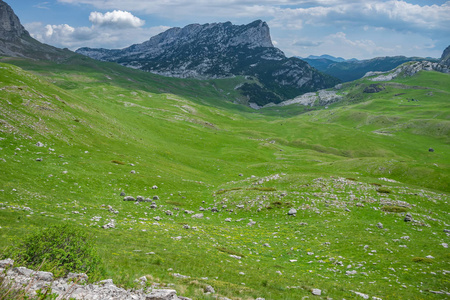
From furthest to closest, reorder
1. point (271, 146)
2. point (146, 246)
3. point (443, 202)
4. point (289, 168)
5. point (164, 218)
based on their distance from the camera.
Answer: point (271, 146)
point (289, 168)
point (443, 202)
point (164, 218)
point (146, 246)

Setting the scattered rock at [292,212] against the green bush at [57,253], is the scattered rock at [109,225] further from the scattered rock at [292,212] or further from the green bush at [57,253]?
the scattered rock at [292,212]

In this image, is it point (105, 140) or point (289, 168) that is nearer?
point (105, 140)

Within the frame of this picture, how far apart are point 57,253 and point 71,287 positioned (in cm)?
299

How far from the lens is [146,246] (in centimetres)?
2106

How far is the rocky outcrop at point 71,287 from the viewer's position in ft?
33.2

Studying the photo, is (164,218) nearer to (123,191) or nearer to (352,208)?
(123,191)

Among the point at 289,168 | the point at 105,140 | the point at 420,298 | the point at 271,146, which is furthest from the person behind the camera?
the point at 271,146

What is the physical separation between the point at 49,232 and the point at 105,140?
5753 centimetres

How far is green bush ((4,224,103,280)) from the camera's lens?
469 inches

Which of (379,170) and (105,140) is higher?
(105,140)

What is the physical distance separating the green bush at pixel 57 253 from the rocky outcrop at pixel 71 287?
0.45 metres

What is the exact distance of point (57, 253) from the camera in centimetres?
1244

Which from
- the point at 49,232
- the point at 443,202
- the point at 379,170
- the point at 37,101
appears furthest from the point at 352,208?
the point at 37,101

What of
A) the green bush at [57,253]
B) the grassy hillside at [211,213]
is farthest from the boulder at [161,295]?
the green bush at [57,253]
